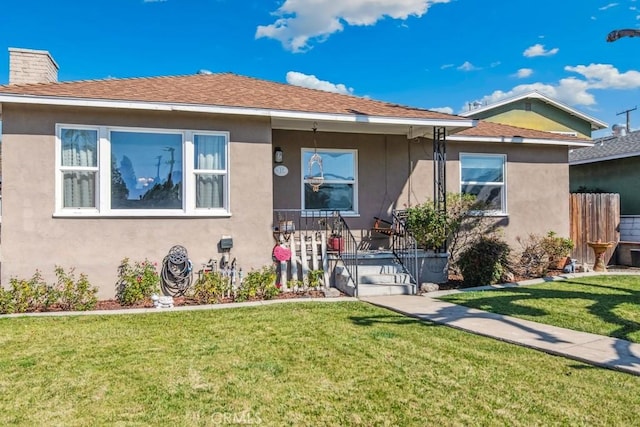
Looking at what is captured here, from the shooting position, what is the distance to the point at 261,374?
13.5ft

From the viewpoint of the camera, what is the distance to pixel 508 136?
11242 mm

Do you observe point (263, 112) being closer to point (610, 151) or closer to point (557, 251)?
point (557, 251)

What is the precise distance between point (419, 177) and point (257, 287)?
206 inches

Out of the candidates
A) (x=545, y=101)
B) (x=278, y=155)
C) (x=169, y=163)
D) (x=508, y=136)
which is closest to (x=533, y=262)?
(x=508, y=136)

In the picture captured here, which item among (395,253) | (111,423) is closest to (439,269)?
(395,253)

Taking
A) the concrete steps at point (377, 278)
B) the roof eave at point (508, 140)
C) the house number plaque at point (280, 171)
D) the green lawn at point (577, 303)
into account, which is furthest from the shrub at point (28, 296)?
the roof eave at point (508, 140)

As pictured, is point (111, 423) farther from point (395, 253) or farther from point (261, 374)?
point (395, 253)

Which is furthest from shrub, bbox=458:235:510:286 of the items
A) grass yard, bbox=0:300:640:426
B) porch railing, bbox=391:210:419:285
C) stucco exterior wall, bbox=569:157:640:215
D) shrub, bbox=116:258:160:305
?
stucco exterior wall, bbox=569:157:640:215

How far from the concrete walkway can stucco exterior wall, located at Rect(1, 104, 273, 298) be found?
3.08m

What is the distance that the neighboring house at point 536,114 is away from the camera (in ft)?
68.9

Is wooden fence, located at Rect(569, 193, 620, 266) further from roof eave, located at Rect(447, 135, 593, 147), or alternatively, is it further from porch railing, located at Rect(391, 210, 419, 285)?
porch railing, located at Rect(391, 210, 419, 285)

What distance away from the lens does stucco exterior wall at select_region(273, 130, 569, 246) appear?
34.1ft

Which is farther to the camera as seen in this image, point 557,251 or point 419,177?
point 419,177

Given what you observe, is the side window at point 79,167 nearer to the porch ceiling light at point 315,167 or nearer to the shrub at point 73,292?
the shrub at point 73,292
